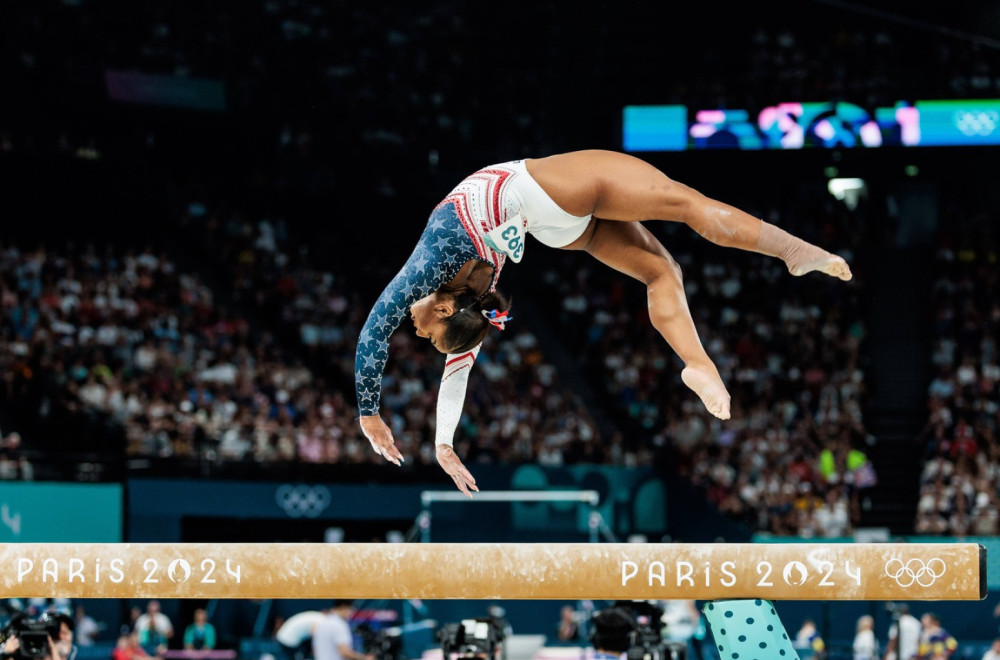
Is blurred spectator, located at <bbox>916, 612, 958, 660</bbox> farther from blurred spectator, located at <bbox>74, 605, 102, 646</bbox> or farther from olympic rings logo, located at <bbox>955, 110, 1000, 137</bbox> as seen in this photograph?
blurred spectator, located at <bbox>74, 605, 102, 646</bbox>

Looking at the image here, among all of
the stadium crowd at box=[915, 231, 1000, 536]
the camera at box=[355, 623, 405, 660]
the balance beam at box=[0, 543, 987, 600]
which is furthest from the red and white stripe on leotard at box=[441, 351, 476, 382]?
the stadium crowd at box=[915, 231, 1000, 536]

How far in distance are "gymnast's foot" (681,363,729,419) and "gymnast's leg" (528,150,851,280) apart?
53 cm

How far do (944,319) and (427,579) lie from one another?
17.2 metres

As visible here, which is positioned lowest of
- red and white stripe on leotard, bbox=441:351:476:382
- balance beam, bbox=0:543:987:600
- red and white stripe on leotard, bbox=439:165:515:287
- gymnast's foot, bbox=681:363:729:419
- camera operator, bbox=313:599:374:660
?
camera operator, bbox=313:599:374:660

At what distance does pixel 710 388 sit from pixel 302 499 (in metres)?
12.2

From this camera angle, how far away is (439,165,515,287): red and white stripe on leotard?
516 cm

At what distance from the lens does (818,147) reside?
789 inches

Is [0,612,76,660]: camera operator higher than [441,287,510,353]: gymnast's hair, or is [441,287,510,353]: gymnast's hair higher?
[441,287,510,353]: gymnast's hair

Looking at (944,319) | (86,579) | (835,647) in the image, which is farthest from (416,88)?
(86,579)

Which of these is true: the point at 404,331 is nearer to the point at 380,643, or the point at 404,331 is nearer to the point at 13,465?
the point at 13,465

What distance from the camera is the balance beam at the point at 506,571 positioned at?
15.1 feet

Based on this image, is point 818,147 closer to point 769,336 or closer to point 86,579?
point 769,336

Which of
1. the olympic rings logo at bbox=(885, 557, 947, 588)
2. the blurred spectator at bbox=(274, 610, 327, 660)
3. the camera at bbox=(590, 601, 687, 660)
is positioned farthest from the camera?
the blurred spectator at bbox=(274, 610, 327, 660)

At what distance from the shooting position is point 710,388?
4758 mm
